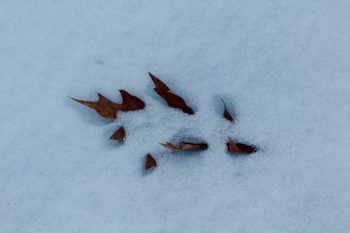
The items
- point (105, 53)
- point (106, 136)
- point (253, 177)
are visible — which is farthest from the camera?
point (105, 53)

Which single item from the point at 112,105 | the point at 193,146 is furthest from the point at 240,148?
the point at 112,105

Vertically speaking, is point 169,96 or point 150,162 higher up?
point 169,96

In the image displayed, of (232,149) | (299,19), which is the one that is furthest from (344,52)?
(232,149)

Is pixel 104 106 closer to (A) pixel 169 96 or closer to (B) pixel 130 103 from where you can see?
(B) pixel 130 103

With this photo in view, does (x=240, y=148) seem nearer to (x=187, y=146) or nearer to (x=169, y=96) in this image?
(x=187, y=146)

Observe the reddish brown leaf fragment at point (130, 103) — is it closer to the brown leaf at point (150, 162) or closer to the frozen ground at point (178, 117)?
the frozen ground at point (178, 117)

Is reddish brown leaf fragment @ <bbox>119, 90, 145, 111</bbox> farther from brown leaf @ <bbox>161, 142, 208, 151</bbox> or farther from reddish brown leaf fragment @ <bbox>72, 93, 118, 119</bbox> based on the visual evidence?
brown leaf @ <bbox>161, 142, 208, 151</bbox>

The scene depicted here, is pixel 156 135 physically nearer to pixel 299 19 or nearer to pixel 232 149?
pixel 232 149
